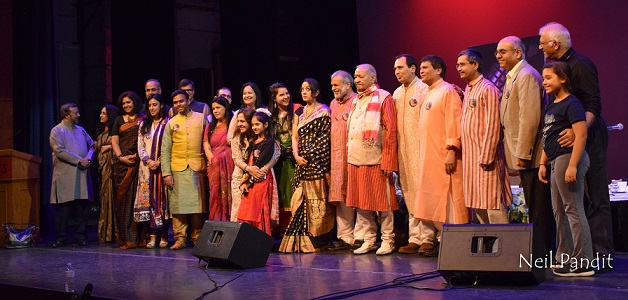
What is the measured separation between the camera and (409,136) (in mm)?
5512

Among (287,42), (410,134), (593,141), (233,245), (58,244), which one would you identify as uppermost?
(287,42)

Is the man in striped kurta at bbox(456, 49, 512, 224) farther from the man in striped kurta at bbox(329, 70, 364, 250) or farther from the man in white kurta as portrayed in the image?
the man in white kurta

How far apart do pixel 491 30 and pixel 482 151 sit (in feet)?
9.68

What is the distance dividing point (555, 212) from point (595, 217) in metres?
0.26

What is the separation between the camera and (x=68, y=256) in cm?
642

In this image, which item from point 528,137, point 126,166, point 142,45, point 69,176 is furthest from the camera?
point 142,45

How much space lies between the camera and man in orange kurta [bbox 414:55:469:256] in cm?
511

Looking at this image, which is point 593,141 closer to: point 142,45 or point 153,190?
point 153,190

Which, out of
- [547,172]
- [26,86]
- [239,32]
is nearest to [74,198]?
[26,86]

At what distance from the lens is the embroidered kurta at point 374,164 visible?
18.1 feet

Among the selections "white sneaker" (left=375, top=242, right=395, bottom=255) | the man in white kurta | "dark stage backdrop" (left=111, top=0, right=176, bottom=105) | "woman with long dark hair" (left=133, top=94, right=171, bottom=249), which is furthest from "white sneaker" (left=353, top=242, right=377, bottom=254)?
"dark stage backdrop" (left=111, top=0, right=176, bottom=105)

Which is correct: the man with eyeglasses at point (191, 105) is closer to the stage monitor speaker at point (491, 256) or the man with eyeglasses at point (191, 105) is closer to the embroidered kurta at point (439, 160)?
the embroidered kurta at point (439, 160)

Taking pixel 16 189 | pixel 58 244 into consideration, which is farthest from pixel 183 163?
pixel 16 189

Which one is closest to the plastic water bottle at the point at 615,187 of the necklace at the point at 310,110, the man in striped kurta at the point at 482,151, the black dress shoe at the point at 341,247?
the man in striped kurta at the point at 482,151
